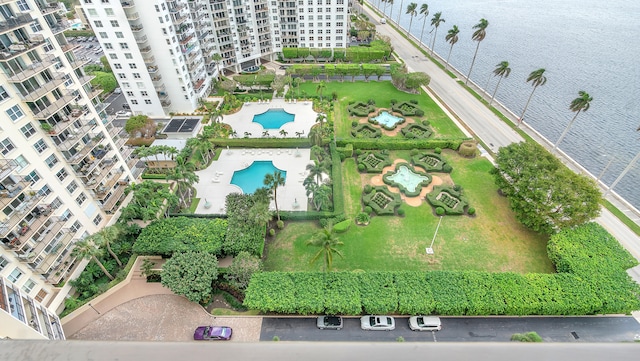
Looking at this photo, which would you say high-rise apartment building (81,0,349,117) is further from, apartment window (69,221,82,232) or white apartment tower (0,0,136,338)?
apartment window (69,221,82,232)

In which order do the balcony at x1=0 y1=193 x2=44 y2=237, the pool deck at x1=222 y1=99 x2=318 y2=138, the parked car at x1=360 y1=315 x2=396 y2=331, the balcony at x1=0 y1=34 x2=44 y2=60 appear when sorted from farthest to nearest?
1. the pool deck at x1=222 y1=99 x2=318 y2=138
2. the parked car at x1=360 y1=315 x2=396 y2=331
3. the balcony at x1=0 y1=193 x2=44 y2=237
4. the balcony at x1=0 y1=34 x2=44 y2=60

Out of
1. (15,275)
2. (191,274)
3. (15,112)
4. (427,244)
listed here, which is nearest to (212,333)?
(191,274)

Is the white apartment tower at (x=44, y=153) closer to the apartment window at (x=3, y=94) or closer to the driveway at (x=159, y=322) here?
the apartment window at (x=3, y=94)

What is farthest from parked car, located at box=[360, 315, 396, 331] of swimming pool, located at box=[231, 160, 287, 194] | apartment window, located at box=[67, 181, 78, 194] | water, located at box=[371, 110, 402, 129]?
water, located at box=[371, 110, 402, 129]

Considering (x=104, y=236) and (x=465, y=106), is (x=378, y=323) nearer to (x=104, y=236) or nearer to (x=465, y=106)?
(x=104, y=236)

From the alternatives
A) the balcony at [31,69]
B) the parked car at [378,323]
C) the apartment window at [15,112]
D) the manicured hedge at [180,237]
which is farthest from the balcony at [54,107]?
the parked car at [378,323]

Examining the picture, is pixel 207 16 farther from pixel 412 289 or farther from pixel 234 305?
pixel 412 289
